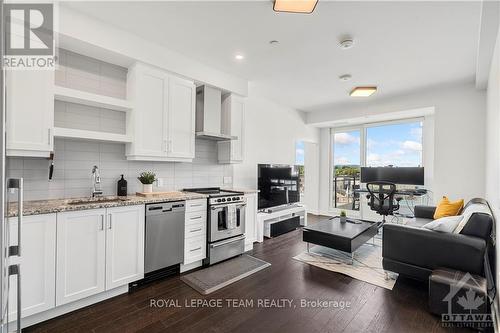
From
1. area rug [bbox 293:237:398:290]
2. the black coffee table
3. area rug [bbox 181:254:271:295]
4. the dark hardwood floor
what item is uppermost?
the black coffee table

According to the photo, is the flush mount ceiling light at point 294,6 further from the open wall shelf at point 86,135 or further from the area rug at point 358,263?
the area rug at point 358,263

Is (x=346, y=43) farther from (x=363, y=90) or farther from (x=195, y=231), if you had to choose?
(x=195, y=231)

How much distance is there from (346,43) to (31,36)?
10.6 ft

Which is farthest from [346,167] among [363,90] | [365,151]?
[363,90]

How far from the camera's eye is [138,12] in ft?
7.91

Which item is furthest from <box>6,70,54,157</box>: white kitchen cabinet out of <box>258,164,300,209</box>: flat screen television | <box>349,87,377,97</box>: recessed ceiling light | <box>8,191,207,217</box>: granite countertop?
<box>349,87,377,97</box>: recessed ceiling light

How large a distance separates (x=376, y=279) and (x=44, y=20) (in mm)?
4524

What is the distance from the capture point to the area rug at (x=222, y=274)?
2663 mm

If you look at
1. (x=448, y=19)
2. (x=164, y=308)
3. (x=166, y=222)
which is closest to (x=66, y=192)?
(x=166, y=222)

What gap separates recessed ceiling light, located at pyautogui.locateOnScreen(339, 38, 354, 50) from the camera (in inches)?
108

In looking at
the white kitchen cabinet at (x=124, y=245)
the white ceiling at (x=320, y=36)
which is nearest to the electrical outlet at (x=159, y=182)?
the white kitchen cabinet at (x=124, y=245)

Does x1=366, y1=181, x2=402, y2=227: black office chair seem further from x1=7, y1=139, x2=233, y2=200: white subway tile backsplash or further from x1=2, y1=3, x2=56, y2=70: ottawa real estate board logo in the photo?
x1=2, y1=3, x2=56, y2=70: ottawa real estate board logo

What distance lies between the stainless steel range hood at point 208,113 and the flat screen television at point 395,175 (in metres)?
3.76

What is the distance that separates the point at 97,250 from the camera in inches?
89.5
